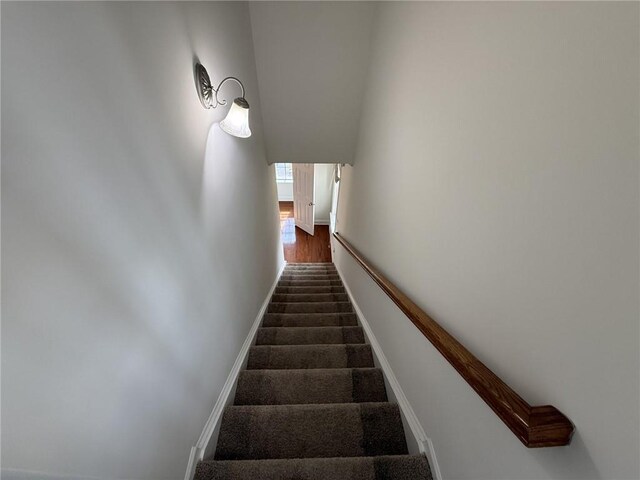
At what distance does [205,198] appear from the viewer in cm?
114

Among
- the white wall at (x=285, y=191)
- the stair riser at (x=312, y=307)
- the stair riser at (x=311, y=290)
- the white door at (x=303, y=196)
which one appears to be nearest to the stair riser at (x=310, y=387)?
the stair riser at (x=312, y=307)

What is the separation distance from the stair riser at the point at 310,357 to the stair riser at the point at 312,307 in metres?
0.90

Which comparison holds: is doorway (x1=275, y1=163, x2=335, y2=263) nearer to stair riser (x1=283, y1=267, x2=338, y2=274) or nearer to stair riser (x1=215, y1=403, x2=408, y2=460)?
stair riser (x1=283, y1=267, x2=338, y2=274)

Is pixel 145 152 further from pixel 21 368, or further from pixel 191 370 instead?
pixel 191 370

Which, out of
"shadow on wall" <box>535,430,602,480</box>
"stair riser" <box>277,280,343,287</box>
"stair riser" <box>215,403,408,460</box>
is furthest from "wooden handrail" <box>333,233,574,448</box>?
"stair riser" <box>277,280,343,287</box>

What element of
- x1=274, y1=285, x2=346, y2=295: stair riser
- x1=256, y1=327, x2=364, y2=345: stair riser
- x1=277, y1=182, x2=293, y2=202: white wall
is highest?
x1=277, y1=182, x2=293, y2=202: white wall

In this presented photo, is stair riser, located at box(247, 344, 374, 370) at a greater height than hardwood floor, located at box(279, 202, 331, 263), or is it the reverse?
hardwood floor, located at box(279, 202, 331, 263)

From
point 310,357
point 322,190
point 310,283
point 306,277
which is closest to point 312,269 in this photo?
point 306,277

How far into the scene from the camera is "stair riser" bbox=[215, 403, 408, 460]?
1172 millimetres

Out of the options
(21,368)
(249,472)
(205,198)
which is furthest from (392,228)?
(21,368)

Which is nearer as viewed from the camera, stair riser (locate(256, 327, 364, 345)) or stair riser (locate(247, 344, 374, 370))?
stair riser (locate(247, 344, 374, 370))

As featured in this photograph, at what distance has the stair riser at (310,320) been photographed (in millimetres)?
2398

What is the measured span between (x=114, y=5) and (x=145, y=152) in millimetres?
334

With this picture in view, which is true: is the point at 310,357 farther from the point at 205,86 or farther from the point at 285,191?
the point at 285,191
